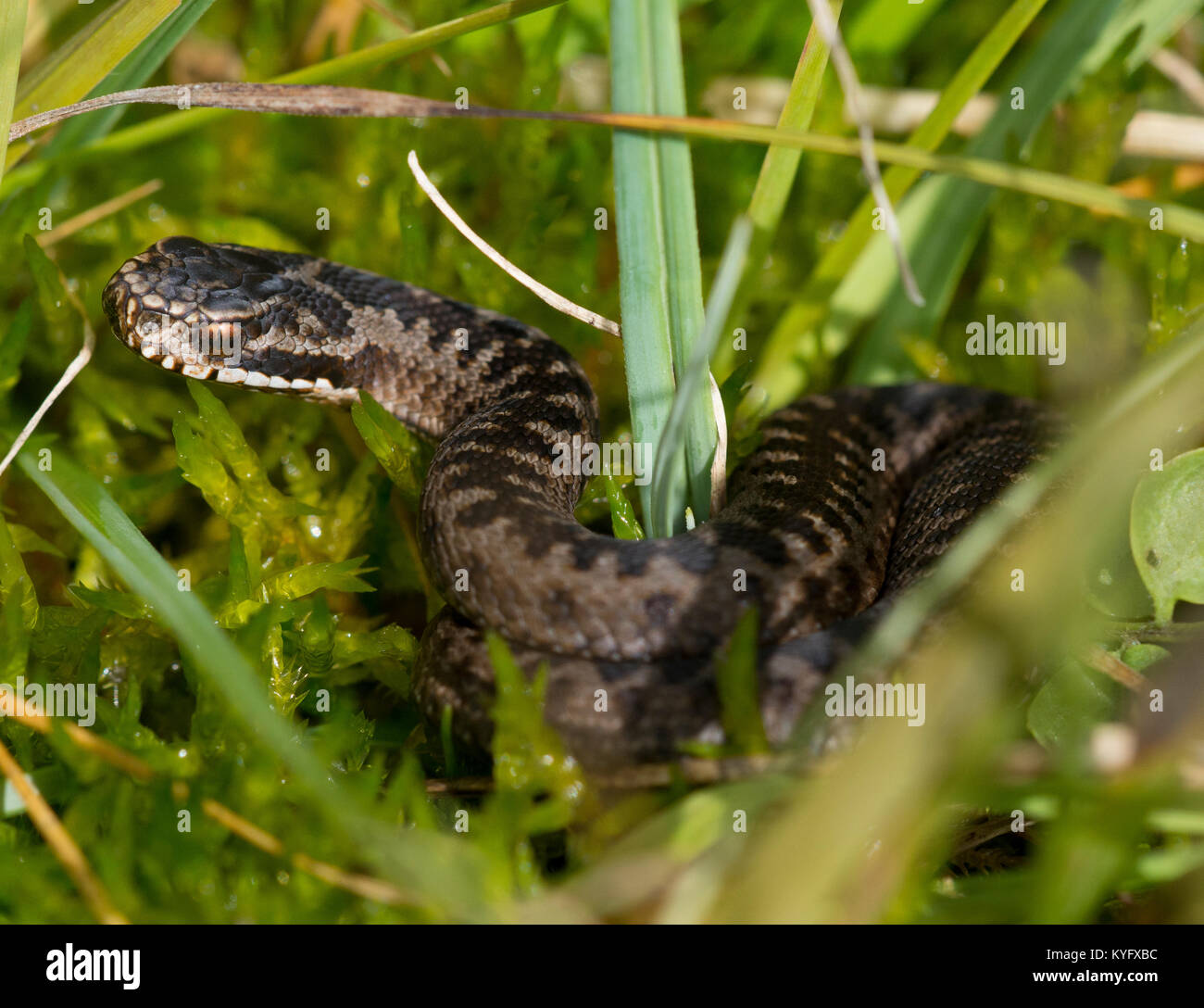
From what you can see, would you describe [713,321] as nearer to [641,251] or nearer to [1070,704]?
[641,251]

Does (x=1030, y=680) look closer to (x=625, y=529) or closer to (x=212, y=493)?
(x=625, y=529)

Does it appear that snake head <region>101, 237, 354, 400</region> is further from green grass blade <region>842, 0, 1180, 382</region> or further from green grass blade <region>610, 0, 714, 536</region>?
green grass blade <region>842, 0, 1180, 382</region>

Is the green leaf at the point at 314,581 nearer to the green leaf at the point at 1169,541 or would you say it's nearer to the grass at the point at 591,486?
the grass at the point at 591,486

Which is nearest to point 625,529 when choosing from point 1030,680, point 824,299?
point 1030,680

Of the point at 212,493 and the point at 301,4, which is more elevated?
the point at 301,4

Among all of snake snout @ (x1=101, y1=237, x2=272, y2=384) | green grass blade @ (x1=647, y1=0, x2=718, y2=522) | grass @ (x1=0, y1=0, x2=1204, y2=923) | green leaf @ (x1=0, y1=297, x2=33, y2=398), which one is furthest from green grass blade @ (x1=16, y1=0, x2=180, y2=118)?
green grass blade @ (x1=647, y1=0, x2=718, y2=522)

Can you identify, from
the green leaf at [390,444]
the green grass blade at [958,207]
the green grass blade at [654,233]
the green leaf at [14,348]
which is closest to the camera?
the green grass blade at [654,233]

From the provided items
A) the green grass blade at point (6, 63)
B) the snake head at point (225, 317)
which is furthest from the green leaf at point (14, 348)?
the green grass blade at point (6, 63)

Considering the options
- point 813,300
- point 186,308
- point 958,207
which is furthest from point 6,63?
point 958,207
